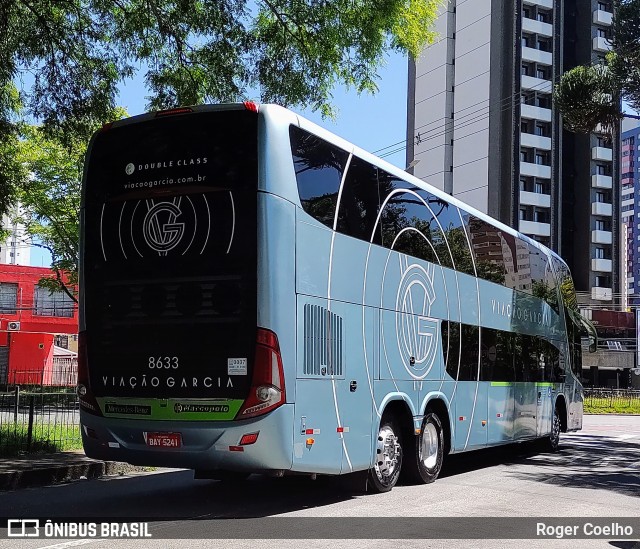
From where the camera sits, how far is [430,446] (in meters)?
12.0

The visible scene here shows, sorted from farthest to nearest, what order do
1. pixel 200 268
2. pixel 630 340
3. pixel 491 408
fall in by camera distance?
pixel 630 340, pixel 491 408, pixel 200 268

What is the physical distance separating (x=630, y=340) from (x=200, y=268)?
69.0 meters

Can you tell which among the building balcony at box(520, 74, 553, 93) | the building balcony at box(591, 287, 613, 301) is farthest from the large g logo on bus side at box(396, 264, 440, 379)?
the building balcony at box(591, 287, 613, 301)

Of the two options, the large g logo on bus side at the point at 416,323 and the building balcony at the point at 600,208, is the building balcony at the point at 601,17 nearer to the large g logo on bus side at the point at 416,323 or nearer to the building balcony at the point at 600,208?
the building balcony at the point at 600,208

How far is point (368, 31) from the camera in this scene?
606 inches

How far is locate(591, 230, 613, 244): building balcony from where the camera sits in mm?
75500

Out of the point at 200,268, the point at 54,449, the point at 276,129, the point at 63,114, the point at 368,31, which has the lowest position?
the point at 54,449

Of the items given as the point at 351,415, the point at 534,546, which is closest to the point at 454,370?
the point at 351,415

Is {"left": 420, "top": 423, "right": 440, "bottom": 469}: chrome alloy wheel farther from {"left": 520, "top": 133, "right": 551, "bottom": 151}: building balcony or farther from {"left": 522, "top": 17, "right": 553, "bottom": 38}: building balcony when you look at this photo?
{"left": 522, "top": 17, "right": 553, "bottom": 38}: building balcony

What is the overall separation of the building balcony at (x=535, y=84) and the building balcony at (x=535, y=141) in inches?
161

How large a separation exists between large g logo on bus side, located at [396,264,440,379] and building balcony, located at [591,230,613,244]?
67.2 m

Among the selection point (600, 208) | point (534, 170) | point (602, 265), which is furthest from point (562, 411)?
point (600, 208)

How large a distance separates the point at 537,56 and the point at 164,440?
7108 cm

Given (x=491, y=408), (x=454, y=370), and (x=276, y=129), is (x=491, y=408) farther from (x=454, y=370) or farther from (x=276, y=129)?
(x=276, y=129)
